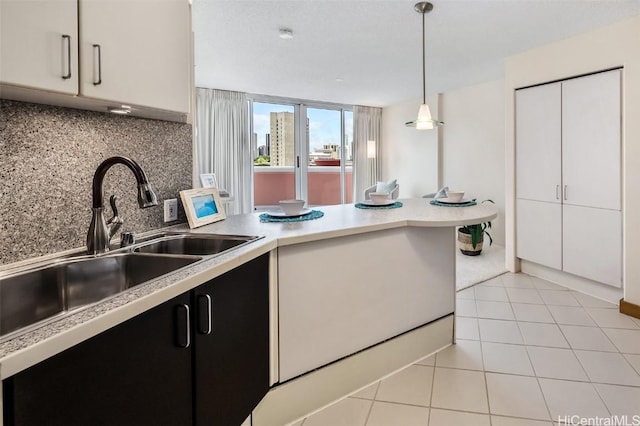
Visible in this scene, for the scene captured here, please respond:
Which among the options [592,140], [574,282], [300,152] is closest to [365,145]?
[300,152]

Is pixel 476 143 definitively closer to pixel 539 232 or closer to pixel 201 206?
pixel 539 232

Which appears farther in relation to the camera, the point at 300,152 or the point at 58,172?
the point at 300,152

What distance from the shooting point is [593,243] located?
10.4ft

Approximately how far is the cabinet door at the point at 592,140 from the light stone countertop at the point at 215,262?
60.8 inches

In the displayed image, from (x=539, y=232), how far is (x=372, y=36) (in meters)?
2.52

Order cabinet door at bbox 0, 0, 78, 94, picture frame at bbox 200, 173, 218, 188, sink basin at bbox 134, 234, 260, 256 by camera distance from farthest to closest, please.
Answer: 1. picture frame at bbox 200, 173, 218, 188
2. sink basin at bbox 134, 234, 260, 256
3. cabinet door at bbox 0, 0, 78, 94

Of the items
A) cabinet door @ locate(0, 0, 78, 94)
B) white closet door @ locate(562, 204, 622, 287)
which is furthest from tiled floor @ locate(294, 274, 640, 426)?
cabinet door @ locate(0, 0, 78, 94)

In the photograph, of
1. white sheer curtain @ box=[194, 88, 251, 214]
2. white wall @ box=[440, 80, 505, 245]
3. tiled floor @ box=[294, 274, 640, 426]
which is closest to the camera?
tiled floor @ box=[294, 274, 640, 426]

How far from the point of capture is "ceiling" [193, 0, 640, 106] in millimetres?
2791

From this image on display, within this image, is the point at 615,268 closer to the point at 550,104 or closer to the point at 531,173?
the point at 531,173

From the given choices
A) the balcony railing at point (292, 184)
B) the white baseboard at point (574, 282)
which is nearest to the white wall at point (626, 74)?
the white baseboard at point (574, 282)

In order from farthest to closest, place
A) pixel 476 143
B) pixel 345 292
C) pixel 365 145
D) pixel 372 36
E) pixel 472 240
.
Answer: pixel 365 145, pixel 476 143, pixel 472 240, pixel 372 36, pixel 345 292

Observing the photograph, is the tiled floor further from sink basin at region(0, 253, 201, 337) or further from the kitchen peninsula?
sink basin at region(0, 253, 201, 337)

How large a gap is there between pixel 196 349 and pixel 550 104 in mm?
3735
